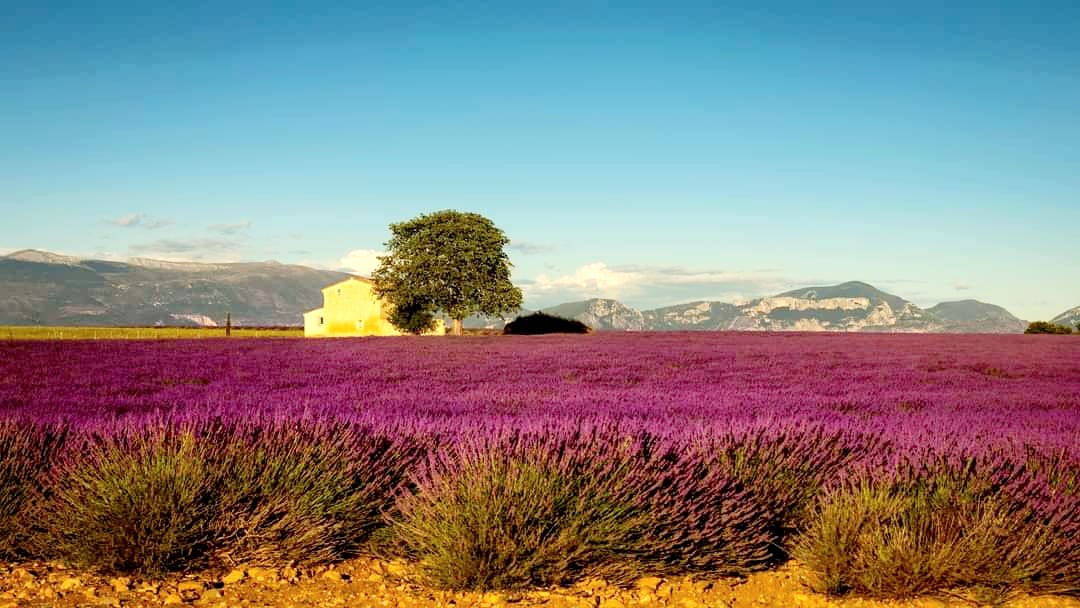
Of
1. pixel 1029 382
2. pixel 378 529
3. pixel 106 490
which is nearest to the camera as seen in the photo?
pixel 106 490

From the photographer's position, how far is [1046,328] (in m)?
46.2

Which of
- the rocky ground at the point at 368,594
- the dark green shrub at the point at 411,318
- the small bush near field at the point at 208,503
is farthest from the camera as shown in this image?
the dark green shrub at the point at 411,318

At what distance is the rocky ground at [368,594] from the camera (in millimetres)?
3643

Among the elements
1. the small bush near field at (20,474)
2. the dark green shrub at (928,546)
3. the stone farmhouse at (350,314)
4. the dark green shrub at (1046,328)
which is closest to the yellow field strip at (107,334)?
the stone farmhouse at (350,314)

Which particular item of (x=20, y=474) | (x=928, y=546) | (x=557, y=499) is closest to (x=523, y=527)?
(x=557, y=499)

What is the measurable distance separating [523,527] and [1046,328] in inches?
2074

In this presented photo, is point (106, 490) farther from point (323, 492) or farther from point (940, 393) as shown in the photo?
point (940, 393)

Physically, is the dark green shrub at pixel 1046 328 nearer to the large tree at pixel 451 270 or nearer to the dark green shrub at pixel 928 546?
the large tree at pixel 451 270

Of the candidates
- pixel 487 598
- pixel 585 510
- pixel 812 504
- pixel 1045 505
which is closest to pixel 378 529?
pixel 487 598

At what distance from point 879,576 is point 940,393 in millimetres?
7333

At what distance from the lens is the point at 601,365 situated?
1599cm

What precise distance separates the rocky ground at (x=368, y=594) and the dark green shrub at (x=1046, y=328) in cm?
5098

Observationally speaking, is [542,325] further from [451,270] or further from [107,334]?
[107,334]

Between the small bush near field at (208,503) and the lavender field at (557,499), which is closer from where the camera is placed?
the lavender field at (557,499)
